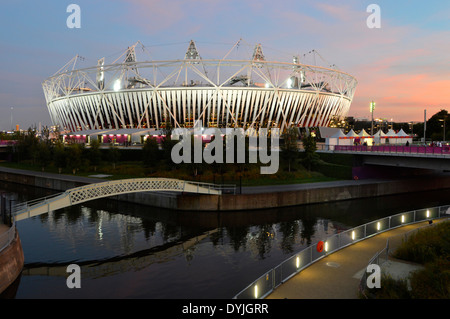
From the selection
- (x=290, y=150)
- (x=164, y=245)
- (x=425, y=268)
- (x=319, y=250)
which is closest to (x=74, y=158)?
(x=290, y=150)

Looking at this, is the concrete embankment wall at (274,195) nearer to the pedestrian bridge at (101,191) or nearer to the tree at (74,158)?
the pedestrian bridge at (101,191)

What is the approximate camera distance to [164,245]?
74.4 ft

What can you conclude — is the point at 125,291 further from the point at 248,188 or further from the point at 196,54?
the point at 196,54

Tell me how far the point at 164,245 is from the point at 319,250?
11945 millimetres

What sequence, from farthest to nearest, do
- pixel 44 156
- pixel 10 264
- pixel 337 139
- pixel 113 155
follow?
pixel 337 139 < pixel 44 156 < pixel 113 155 < pixel 10 264

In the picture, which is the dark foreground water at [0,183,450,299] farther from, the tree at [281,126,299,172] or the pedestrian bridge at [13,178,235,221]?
the tree at [281,126,299,172]

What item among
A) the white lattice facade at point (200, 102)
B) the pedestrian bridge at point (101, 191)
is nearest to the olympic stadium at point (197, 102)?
the white lattice facade at point (200, 102)

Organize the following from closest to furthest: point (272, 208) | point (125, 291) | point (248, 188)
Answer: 1. point (125, 291)
2. point (272, 208)
3. point (248, 188)

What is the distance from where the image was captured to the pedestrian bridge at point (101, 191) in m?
20.8

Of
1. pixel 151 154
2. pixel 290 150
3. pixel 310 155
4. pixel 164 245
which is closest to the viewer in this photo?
pixel 164 245

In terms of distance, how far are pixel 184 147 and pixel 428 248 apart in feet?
92.8

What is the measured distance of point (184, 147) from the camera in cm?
3862

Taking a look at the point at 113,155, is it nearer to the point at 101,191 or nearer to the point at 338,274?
the point at 101,191
